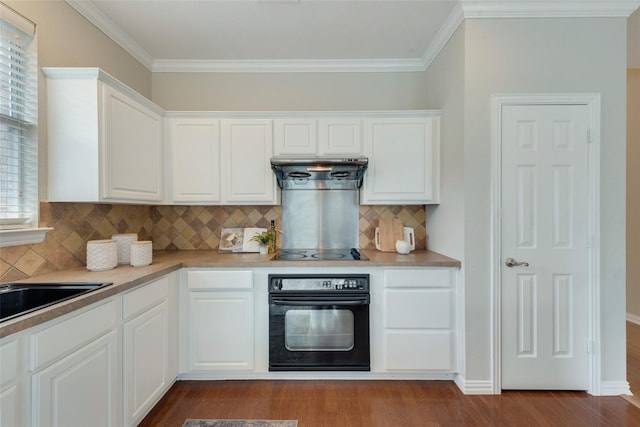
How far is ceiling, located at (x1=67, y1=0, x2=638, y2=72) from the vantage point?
84.8 inches

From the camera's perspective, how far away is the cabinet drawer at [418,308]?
2322mm

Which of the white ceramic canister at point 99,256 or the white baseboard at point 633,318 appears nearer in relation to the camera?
the white ceramic canister at point 99,256

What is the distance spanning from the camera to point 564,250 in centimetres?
218

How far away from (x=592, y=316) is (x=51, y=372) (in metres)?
3.14

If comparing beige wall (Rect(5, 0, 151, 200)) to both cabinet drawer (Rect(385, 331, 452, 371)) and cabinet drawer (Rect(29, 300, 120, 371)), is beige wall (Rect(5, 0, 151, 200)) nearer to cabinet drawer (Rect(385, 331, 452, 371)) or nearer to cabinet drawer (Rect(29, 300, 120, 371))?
cabinet drawer (Rect(29, 300, 120, 371))

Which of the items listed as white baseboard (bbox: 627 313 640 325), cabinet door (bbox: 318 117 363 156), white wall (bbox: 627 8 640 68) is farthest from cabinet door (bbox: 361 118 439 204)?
white baseboard (bbox: 627 313 640 325)

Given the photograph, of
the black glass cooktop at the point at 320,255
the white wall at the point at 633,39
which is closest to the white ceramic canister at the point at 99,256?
the black glass cooktop at the point at 320,255

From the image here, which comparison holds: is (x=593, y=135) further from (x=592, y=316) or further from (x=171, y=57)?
(x=171, y=57)

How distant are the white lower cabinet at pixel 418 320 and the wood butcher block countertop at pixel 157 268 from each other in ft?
0.38

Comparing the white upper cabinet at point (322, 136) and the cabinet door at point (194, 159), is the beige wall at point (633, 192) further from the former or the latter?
the cabinet door at point (194, 159)

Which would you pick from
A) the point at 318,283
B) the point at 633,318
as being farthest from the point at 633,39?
the point at 318,283

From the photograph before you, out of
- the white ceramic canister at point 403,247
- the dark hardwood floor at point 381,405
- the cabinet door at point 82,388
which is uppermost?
the white ceramic canister at point 403,247

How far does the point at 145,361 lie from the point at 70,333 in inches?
26.9

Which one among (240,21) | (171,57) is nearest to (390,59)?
(240,21)
